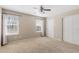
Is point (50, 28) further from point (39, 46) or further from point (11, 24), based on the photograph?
point (11, 24)

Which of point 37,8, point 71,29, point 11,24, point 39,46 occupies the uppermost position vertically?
point 37,8

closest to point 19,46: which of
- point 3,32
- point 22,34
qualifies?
point 22,34

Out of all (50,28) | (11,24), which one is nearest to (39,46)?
(50,28)

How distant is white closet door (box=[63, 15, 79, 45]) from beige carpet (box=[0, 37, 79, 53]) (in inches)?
4.9

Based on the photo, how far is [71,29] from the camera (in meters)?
1.83

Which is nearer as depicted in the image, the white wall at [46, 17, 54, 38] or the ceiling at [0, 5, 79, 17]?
the ceiling at [0, 5, 79, 17]

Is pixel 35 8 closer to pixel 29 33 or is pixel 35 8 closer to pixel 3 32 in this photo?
pixel 29 33

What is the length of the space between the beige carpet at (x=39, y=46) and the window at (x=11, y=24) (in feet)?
0.73

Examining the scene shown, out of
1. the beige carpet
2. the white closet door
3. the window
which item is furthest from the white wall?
the window

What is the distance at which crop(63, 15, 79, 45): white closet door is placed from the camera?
69.4 inches

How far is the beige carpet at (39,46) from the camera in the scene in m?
1.79

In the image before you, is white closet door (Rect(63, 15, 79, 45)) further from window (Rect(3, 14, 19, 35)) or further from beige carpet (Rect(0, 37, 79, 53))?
window (Rect(3, 14, 19, 35))

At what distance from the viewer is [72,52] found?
180 centimetres

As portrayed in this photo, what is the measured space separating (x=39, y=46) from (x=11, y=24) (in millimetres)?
751
